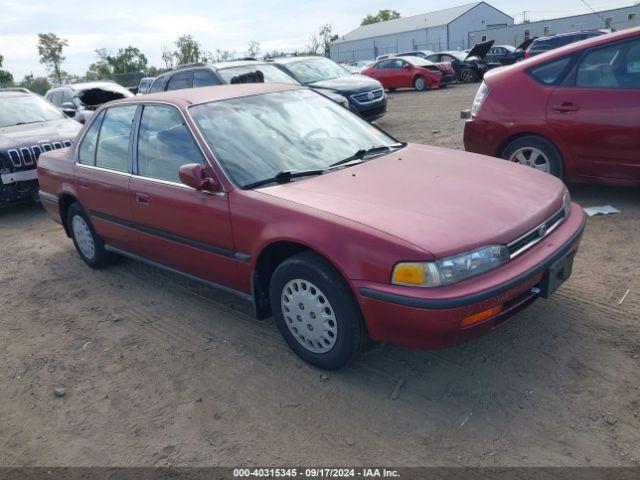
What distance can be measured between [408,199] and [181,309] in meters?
2.09

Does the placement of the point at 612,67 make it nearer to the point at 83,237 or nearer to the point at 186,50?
the point at 83,237

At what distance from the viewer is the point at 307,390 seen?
117 inches

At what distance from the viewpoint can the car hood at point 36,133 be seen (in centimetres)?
728

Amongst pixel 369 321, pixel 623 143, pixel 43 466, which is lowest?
pixel 43 466

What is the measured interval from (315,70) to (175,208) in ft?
28.3

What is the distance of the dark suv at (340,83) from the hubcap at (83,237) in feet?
20.4

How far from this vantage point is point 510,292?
2.63 m

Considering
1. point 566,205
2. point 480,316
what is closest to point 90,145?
point 480,316

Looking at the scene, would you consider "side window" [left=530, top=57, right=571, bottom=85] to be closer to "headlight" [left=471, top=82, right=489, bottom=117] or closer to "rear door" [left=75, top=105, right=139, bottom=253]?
"headlight" [left=471, top=82, right=489, bottom=117]

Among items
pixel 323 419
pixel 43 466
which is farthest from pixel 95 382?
pixel 323 419

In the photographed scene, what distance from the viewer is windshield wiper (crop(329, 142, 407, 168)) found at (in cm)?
362

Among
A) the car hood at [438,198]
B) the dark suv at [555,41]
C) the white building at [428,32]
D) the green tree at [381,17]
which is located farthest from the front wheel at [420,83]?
the green tree at [381,17]

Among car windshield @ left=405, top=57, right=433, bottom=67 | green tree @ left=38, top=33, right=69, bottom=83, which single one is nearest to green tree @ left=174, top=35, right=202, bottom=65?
green tree @ left=38, top=33, right=69, bottom=83

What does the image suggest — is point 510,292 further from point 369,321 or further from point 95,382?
point 95,382
